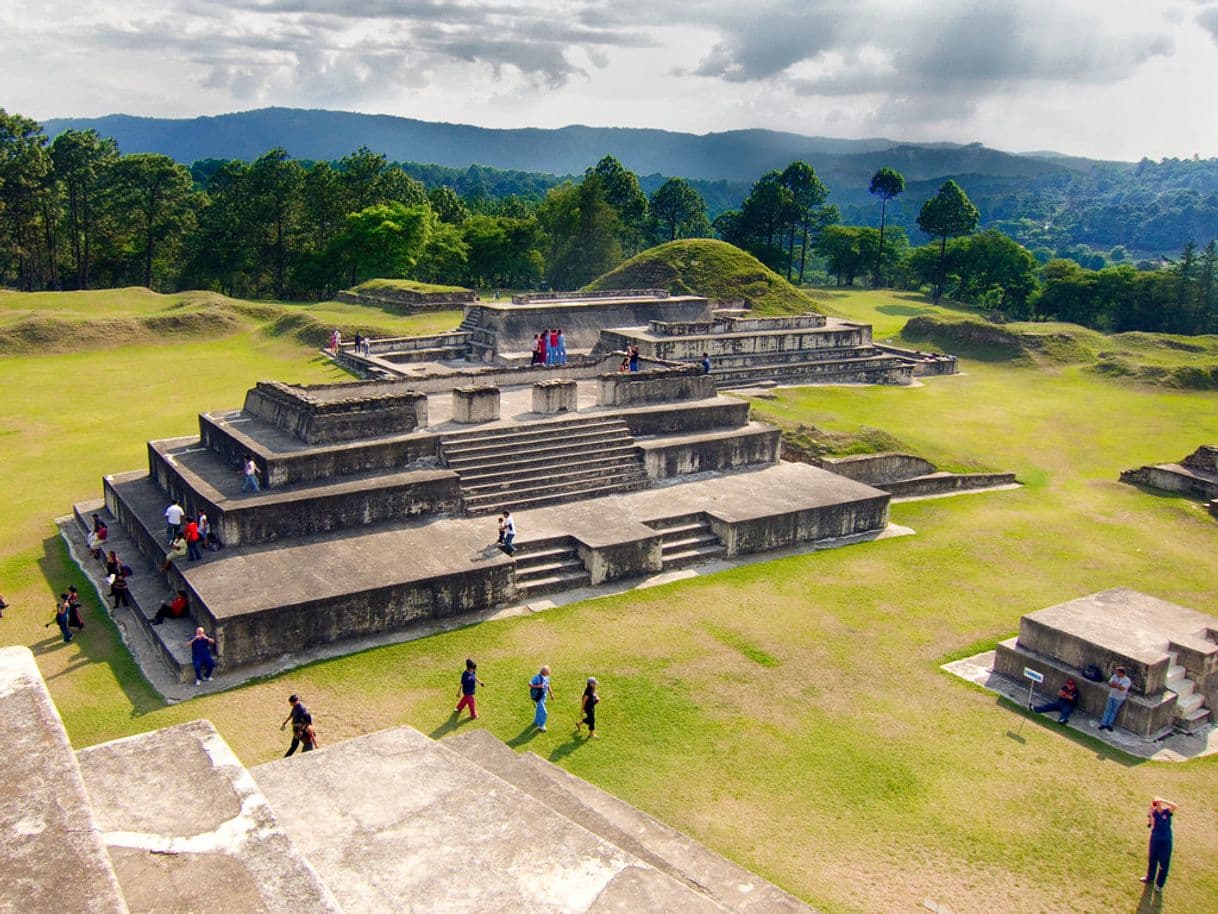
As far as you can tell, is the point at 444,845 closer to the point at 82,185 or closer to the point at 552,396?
the point at 552,396

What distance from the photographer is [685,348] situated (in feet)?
88.9

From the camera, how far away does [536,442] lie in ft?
52.3

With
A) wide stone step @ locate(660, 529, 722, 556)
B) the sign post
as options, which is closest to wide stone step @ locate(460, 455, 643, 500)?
wide stone step @ locate(660, 529, 722, 556)

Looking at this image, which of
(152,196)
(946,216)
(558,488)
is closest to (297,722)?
(558,488)

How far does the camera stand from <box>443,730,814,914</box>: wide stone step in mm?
6640

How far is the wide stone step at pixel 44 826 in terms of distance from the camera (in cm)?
388

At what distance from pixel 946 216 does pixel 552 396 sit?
44.5 meters

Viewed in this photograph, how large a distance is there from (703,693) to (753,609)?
249 cm

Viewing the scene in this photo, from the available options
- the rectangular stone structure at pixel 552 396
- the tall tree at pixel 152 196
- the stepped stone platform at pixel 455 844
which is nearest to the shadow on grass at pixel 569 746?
the stepped stone platform at pixel 455 844

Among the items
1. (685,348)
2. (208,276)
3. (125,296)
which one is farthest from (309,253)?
(685,348)

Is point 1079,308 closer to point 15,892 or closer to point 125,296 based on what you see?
point 125,296

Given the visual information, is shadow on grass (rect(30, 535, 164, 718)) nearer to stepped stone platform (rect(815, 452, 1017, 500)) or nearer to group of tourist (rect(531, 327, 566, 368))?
group of tourist (rect(531, 327, 566, 368))

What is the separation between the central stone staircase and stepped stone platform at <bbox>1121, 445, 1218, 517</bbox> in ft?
36.9

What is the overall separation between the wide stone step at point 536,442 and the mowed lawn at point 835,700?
381cm
